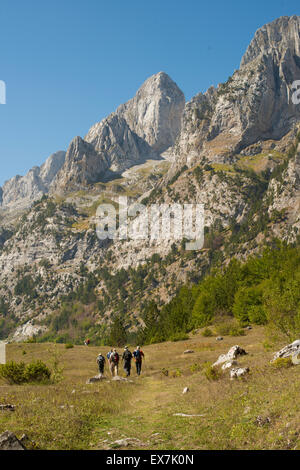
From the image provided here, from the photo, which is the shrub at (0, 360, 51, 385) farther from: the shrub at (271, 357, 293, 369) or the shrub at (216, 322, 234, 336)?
the shrub at (216, 322, 234, 336)

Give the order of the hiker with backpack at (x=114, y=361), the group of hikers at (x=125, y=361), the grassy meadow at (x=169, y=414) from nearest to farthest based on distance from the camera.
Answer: the grassy meadow at (x=169, y=414) < the group of hikers at (x=125, y=361) < the hiker with backpack at (x=114, y=361)

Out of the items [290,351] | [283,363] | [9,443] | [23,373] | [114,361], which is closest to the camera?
[9,443]

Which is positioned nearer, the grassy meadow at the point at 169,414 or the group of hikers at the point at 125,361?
the grassy meadow at the point at 169,414

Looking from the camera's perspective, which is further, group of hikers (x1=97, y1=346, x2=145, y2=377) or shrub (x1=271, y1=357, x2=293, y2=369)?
group of hikers (x1=97, y1=346, x2=145, y2=377)

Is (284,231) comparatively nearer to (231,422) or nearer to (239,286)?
(239,286)

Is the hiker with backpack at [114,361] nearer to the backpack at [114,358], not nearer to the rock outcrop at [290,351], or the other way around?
the backpack at [114,358]

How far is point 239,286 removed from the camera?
76.6m

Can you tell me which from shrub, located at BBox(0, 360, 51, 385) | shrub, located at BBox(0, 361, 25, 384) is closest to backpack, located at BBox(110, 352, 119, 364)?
shrub, located at BBox(0, 360, 51, 385)

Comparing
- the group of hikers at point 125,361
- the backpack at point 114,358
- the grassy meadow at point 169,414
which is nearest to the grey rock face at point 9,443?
the grassy meadow at point 169,414

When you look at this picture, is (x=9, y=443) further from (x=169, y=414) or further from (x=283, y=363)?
(x=283, y=363)

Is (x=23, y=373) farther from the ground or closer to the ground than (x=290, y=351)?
closer to the ground

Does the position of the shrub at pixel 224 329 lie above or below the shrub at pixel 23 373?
below

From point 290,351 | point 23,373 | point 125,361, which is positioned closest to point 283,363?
point 290,351
